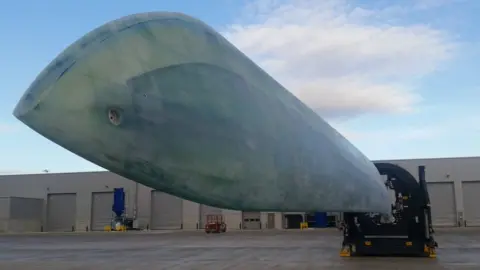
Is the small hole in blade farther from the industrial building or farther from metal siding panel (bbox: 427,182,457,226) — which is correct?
metal siding panel (bbox: 427,182,457,226)

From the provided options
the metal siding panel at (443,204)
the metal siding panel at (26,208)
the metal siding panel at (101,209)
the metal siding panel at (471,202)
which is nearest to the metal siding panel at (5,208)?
the metal siding panel at (26,208)

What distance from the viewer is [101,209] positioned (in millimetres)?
54219

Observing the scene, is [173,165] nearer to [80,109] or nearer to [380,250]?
[80,109]

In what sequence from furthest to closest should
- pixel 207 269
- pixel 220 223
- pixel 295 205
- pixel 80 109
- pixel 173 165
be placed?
1. pixel 220 223
2. pixel 207 269
3. pixel 295 205
4. pixel 173 165
5. pixel 80 109

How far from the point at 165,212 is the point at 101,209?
7.93 meters

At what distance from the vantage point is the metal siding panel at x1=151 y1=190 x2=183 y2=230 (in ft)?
168

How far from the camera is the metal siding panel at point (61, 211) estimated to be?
180 feet

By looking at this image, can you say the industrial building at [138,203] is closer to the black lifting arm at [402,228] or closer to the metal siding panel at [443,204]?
the metal siding panel at [443,204]

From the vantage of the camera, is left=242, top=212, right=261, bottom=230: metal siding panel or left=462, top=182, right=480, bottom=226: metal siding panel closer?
left=462, top=182, right=480, bottom=226: metal siding panel

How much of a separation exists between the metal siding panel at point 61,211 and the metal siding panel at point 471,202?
41059 millimetres

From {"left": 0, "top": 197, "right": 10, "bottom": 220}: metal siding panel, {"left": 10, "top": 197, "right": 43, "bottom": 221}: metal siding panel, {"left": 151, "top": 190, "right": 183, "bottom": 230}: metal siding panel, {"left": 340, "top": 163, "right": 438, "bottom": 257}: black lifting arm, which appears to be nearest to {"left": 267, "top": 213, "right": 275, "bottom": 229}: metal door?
{"left": 151, "top": 190, "right": 183, "bottom": 230}: metal siding panel

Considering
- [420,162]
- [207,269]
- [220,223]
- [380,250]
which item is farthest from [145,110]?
[420,162]

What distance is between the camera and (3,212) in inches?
2010

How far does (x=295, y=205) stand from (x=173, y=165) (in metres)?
0.98
